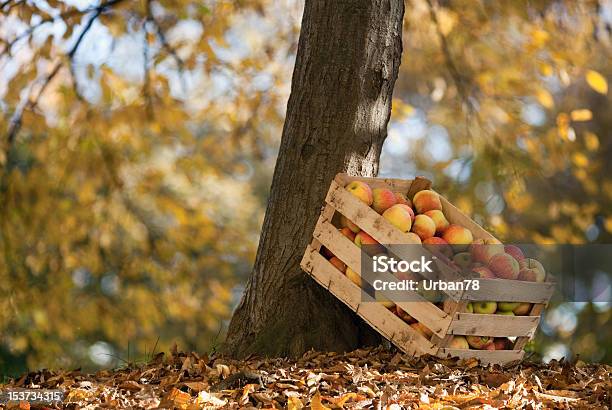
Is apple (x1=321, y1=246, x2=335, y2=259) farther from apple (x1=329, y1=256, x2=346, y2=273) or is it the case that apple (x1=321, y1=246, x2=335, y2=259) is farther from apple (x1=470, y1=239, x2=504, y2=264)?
apple (x1=470, y1=239, x2=504, y2=264)

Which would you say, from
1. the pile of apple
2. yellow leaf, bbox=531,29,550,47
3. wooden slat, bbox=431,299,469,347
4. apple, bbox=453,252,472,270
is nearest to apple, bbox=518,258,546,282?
the pile of apple

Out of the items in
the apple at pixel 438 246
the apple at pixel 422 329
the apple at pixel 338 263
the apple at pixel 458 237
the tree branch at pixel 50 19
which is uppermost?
the tree branch at pixel 50 19

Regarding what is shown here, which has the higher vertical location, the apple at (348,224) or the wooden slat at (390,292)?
the apple at (348,224)

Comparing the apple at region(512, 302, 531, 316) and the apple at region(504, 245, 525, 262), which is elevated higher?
the apple at region(504, 245, 525, 262)

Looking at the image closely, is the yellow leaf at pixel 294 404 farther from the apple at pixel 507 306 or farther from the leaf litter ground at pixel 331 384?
the apple at pixel 507 306

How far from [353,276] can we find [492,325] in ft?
1.85

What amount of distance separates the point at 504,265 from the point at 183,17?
3.72 meters

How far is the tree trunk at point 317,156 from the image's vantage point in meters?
3.19

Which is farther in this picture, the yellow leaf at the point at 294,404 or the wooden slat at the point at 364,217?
the wooden slat at the point at 364,217

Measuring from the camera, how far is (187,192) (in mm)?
10625

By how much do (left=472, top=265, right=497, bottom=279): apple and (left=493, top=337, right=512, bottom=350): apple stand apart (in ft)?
0.94

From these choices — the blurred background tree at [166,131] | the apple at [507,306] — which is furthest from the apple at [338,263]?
the blurred background tree at [166,131]

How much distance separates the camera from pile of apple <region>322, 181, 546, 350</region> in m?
2.99

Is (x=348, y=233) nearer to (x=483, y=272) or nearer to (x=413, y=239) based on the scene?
(x=413, y=239)
